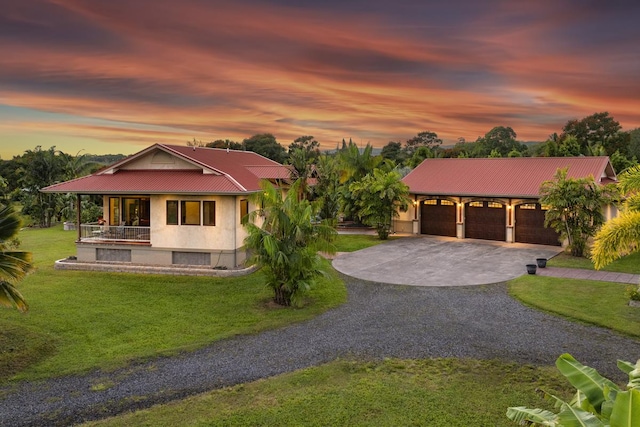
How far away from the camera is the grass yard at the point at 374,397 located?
7.57 metres

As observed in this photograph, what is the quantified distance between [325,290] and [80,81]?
20.2m

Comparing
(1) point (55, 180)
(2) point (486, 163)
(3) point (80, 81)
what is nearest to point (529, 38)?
(2) point (486, 163)

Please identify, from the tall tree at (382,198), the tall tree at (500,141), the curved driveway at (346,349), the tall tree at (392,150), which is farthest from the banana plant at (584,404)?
the tall tree at (500,141)

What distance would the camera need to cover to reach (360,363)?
999 cm

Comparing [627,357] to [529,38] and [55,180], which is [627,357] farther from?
[55,180]

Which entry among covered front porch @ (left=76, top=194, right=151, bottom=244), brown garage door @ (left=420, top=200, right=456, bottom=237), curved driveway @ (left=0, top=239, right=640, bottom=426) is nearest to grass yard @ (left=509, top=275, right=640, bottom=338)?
curved driveway @ (left=0, top=239, right=640, bottom=426)

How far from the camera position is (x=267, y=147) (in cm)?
7438

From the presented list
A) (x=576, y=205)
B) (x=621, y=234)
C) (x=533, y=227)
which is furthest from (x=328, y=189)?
(x=621, y=234)

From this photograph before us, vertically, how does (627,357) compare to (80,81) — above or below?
below

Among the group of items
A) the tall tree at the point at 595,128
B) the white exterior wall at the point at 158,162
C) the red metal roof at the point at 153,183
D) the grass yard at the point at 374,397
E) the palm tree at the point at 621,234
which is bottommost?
the grass yard at the point at 374,397

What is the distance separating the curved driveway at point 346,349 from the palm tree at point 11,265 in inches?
76.4

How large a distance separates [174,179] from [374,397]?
15006 millimetres

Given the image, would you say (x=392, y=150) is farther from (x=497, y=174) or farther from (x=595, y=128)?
(x=497, y=174)

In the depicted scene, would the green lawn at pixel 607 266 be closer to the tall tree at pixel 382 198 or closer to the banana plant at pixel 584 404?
the tall tree at pixel 382 198
